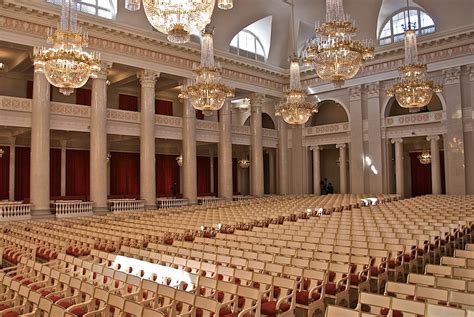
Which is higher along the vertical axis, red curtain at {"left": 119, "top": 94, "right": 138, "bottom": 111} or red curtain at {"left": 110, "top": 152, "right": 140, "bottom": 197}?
red curtain at {"left": 119, "top": 94, "right": 138, "bottom": 111}

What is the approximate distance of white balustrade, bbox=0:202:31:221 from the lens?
1398 cm

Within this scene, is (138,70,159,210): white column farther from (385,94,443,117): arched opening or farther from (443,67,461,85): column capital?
(443,67,461,85): column capital

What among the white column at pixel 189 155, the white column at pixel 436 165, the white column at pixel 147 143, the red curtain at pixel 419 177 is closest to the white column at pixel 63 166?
the white column at pixel 147 143

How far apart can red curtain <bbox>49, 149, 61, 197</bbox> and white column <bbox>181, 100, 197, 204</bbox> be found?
21.6 feet

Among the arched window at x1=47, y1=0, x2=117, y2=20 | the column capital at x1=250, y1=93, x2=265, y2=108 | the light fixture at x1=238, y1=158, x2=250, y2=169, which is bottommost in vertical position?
the light fixture at x1=238, y1=158, x2=250, y2=169

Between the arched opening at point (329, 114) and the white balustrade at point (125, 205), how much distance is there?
14717mm

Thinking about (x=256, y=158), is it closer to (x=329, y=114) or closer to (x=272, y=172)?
(x=272, y=172)

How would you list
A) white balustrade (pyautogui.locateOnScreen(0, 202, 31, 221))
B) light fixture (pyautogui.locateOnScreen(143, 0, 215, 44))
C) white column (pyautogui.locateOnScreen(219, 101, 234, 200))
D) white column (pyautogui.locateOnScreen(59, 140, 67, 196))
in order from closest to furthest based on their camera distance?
light fixture (pyautogui.locateOnScreen(143, 0, 215, 44)), white balustrade (pyautogui.locateOnScreen(0, 202, 31, 221)), white column (pyautogui.locateOnScreen(59, 140, 67, 196)), white column (pyautogui.locateOnScreen(219, 101, 234, 200))

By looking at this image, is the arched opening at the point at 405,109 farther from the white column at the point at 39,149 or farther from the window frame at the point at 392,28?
the white column at the point at 39,149

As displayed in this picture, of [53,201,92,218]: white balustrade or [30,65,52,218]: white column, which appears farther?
[53,201,92,218]: white balustrade

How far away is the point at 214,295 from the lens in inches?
185

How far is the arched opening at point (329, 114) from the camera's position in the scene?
28.3 m

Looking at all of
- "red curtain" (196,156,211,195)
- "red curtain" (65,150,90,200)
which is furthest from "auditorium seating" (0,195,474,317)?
"red curtain" (196,156,211,195)

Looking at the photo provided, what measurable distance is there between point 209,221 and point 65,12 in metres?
6.15
